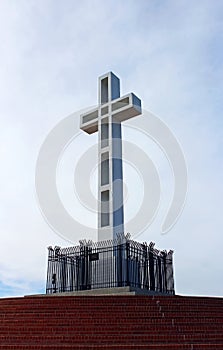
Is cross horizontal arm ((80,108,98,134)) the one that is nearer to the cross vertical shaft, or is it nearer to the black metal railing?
the cross vertical shaft

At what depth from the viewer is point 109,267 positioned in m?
12.0

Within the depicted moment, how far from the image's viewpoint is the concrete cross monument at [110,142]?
1309 cm

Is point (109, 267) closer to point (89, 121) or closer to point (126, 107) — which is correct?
point (126, 107)

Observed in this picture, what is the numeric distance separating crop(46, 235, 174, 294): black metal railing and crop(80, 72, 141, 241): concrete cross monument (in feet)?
2.15

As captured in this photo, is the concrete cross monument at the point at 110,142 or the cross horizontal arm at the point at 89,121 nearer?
the concrete cross monument at the point at 110,142

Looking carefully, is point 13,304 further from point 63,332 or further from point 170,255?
point 170,255

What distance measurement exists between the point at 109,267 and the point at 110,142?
14.3 ft

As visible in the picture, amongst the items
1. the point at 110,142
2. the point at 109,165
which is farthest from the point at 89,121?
the point at 109,165

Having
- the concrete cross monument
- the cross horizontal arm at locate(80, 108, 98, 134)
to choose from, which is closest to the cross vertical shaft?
the concrete cross monument

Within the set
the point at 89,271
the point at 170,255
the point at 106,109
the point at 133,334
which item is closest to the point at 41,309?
the point at 133,334

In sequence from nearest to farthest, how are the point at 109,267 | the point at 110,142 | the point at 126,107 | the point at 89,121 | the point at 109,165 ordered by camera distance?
the point at 109,267
the point at 109,165
the point at 110,142
the point at 126,107
the point at 89,121

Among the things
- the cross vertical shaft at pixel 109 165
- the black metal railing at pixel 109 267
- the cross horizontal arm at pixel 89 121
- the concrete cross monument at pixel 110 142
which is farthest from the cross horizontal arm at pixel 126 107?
the black metal railing at pixel 109 267

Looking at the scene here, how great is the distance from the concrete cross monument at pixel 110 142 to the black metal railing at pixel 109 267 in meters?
0.65

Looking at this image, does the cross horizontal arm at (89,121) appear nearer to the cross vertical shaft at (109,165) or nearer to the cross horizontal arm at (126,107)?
the cross vertical shaft at (109,165)
